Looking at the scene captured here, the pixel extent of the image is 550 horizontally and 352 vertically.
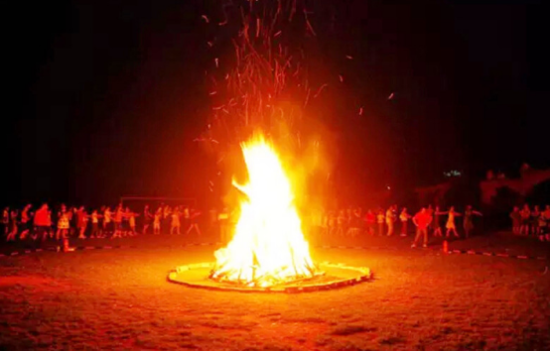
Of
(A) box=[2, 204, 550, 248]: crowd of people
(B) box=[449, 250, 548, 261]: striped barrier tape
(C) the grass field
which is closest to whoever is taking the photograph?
(C) the grass field

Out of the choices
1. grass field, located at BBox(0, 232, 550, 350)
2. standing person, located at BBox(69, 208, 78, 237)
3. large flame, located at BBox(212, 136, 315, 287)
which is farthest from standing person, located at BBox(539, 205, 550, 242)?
standing person, located at BBox(69, 208, 78, 237)

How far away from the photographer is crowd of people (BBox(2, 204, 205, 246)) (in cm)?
2591

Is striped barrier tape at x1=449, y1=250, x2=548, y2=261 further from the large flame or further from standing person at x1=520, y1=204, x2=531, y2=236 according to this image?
standing person at x1=520, y1=204, x2=531, y2=236

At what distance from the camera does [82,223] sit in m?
29.1

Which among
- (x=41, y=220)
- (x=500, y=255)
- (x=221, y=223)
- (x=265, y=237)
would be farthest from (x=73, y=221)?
(x=500, y=255)

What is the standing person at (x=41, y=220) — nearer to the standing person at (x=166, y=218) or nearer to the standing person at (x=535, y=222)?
the standing person at (x=166, y=218)

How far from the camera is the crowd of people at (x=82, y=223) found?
25914mm

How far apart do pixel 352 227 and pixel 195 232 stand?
957 centimetres

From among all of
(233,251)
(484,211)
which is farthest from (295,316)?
(484,211)

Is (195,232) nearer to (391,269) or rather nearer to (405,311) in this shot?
(391,269)

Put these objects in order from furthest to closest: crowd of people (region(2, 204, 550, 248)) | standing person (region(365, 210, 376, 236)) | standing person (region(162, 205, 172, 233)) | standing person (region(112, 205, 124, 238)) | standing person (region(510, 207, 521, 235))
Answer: standing person (region(162, 205, 172, 233))
standing person (region(365, 210, 376, 236))
standing person (region(112, 205, 124, 238))
standing person (region(510, 207, 521, 235))
crowd of people (region(2, 204, 550, 248))

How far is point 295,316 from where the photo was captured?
10.1m

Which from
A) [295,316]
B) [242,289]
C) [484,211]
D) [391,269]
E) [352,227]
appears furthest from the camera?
[484,211]

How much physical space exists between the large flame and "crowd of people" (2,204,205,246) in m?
12.4
